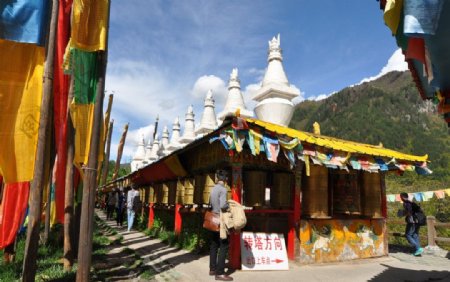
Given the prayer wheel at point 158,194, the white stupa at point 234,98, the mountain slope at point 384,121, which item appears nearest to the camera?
the white stupa at point 234,98

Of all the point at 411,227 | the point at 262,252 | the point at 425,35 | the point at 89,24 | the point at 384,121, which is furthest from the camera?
the point at 384,121

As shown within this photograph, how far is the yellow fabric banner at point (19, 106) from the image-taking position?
15.6 ft

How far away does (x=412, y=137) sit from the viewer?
322 feet

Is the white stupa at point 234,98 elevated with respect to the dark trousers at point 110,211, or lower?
elevated

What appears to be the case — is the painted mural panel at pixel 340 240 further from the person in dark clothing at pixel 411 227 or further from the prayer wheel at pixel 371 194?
the person in dark clothing at pixel 411 227

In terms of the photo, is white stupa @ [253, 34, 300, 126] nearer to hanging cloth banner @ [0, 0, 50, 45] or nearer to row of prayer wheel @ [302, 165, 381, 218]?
row of prayer wheel @ [302, 165, 381, 218]

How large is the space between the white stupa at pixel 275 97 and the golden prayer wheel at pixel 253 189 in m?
2.16

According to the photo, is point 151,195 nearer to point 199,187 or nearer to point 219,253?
point 199,187

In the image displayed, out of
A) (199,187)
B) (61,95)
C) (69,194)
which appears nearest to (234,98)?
(199,187)

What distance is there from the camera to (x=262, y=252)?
7.48m

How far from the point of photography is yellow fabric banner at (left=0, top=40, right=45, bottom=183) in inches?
187

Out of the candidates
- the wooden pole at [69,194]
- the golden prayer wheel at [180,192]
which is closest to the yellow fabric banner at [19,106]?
the wooden pole at [69,194]

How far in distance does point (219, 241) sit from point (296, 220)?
2253 mm

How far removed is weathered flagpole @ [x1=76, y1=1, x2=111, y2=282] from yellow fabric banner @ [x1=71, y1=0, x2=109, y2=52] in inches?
5.6
